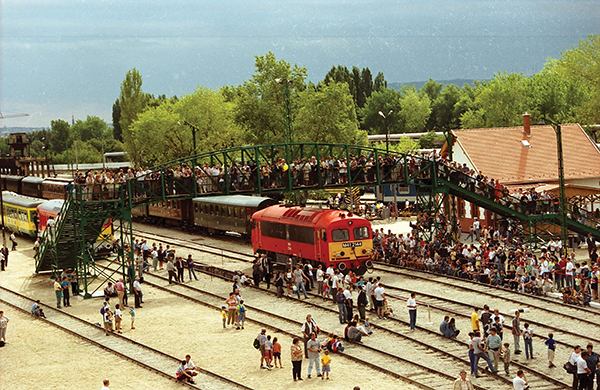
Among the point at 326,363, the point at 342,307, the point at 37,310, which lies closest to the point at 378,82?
the point at 37,310

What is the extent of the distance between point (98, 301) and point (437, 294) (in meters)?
15.6

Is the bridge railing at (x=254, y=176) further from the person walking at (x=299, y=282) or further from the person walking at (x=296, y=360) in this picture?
the person walking at (x=296, y=360)

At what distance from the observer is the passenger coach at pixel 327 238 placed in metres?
35.2

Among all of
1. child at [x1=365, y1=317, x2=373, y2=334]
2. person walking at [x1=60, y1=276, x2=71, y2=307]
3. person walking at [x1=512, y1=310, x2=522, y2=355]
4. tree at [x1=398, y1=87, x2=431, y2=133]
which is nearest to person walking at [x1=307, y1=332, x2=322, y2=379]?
child at [x1=365, y1=317, x2=373, y2=334]

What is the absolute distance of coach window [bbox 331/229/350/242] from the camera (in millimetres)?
35094

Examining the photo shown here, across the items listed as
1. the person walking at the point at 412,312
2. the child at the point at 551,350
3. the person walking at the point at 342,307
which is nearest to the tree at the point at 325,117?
the person walking at the point at 342,307

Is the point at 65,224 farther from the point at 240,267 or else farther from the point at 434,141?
the point at 434,141

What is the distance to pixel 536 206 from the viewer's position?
41.1 metres

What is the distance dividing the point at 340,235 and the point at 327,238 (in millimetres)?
665

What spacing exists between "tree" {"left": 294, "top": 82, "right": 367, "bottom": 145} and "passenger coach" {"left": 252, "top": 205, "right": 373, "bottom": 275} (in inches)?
1051

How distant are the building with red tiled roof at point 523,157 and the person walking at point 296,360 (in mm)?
27192

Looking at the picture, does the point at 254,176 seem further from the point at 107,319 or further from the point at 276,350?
the point at 276,350

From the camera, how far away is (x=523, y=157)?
2020 inches

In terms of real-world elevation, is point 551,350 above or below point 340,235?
below
